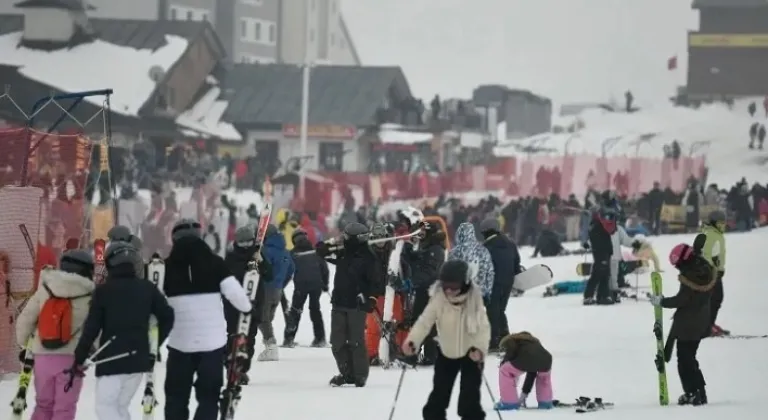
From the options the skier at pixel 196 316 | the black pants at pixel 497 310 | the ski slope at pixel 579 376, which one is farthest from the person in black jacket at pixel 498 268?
the skier at pixel 196 316

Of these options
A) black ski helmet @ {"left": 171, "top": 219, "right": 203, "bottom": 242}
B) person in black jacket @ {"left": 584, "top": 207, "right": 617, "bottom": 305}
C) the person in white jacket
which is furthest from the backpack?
person in black jacket @ {"left": 584, "top": 207, "right": 617, "bottom": 305}

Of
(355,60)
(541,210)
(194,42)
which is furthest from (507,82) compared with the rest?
(541,210)

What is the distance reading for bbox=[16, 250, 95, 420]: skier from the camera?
8828 millimetres

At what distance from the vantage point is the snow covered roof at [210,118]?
174ft

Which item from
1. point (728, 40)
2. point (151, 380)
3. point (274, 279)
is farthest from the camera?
point (728, 40)

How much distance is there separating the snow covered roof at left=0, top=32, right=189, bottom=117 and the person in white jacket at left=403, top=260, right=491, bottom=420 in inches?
1467

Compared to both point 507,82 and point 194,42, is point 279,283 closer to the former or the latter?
point 194,42

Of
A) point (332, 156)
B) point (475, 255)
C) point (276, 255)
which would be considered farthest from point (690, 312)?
point (332, 156)

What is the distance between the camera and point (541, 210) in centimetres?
3575

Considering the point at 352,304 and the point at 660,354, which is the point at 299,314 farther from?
the point at 660,354

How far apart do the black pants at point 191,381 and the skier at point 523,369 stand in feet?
8.59

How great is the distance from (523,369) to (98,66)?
40.1 meters

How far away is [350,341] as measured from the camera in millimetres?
12461

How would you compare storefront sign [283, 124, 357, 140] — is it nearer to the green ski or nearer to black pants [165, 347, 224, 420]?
the green ski
